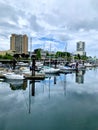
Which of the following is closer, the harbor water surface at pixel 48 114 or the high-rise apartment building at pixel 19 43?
the harbor water surface at pixel 48 114

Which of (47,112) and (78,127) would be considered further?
(47,112)

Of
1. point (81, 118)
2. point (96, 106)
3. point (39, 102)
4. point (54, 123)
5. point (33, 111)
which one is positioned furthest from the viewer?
point (39, 102)

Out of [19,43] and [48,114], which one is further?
[19,43]

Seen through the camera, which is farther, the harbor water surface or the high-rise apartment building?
the high-rise apartment building

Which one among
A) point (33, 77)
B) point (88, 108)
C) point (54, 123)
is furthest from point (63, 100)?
point (33, 77)

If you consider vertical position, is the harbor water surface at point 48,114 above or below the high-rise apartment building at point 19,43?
below

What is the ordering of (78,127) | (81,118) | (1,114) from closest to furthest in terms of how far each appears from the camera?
(78,127), (81,118), (1,114)

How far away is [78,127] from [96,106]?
23.1 feet

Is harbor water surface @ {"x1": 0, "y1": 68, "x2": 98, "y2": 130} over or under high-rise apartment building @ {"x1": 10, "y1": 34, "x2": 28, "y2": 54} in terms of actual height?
under

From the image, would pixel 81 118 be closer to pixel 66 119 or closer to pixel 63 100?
pixel 66 119

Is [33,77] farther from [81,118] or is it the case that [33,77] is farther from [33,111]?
[81,118]

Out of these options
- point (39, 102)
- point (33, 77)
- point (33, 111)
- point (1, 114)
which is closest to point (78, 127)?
point (33, 111)

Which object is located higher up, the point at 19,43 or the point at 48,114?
the point at 19,43

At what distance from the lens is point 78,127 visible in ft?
47.7
